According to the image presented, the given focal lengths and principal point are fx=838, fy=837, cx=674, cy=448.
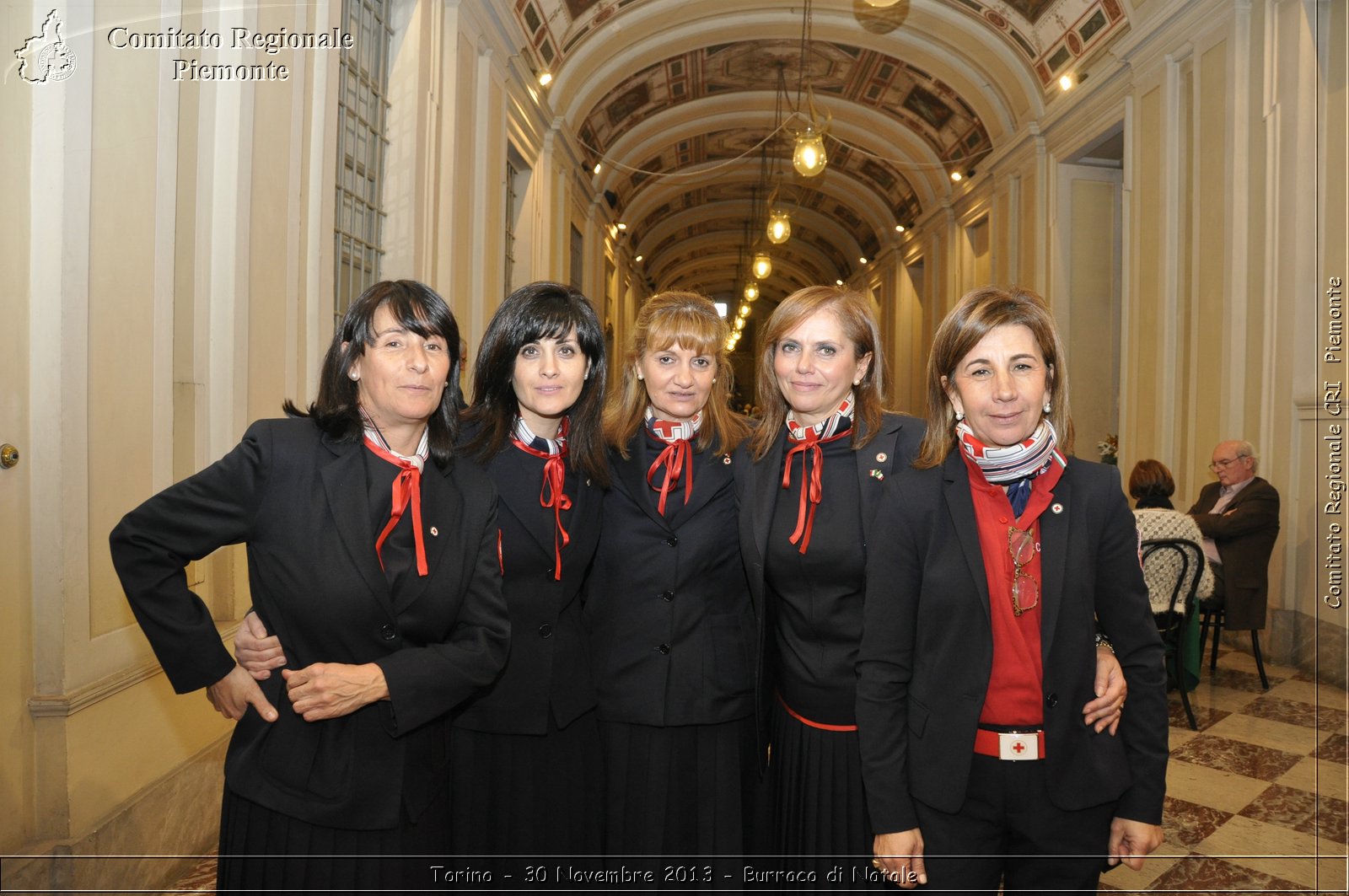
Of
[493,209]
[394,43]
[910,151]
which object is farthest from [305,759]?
[910,151]

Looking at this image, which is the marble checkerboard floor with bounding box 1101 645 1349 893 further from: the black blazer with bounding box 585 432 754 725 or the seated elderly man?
the black blazer with bounding box 585 432 754 725

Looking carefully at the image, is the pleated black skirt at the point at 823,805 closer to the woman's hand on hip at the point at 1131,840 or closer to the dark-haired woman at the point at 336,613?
the woman's hand on hip at the point at 1131,840

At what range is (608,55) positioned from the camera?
38.9 ft

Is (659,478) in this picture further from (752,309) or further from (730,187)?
(752,309)

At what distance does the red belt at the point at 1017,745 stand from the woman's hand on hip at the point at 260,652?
160 centimetres

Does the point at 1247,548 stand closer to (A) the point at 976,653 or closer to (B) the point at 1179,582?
(B) the point at 1179,582

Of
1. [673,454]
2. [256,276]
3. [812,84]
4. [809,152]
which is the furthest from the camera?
[812,84]

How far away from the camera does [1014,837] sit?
197 cm

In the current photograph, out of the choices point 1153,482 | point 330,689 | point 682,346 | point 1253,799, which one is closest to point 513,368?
point 682,346

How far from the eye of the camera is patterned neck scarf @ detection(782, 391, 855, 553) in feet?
7.91

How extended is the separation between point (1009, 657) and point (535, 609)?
129 centimetres

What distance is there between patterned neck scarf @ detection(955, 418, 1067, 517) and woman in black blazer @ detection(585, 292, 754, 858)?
85cm

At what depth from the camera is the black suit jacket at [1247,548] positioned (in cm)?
598

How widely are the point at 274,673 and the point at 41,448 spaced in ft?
5.12
